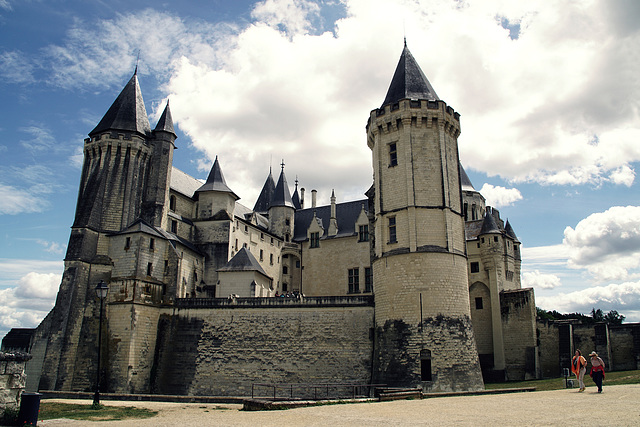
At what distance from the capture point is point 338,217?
50.8m

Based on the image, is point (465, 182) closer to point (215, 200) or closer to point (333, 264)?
point (333, 264)

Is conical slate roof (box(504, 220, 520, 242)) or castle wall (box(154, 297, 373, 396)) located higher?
conical slate roof (box(504, 220, 520, 242))

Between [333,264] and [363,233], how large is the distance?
14.2 ft

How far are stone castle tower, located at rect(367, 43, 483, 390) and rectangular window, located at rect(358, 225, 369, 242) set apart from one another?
55.9 ft

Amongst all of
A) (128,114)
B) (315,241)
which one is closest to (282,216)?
(315,241)

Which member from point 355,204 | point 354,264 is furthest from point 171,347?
point 355,204

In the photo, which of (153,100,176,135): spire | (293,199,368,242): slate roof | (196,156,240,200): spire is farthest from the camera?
(293,199,368,242): slate roof

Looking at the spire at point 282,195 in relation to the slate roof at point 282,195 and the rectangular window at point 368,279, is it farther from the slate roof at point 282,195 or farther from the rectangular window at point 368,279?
the rectangular window at point 368,279

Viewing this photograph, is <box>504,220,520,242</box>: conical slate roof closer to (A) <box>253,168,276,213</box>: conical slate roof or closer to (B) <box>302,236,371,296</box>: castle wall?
(B) <box>302,236,371,296</box>: castle wall

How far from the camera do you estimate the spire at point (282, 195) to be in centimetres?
5271

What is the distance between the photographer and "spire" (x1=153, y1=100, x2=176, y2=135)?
128ft

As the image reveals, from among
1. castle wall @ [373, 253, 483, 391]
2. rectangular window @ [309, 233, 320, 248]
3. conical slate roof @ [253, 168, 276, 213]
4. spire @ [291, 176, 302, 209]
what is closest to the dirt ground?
castle wall @ [373, 253, 483, 391]

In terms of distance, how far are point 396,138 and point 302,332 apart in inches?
512

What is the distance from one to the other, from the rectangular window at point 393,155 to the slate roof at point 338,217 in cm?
1890
